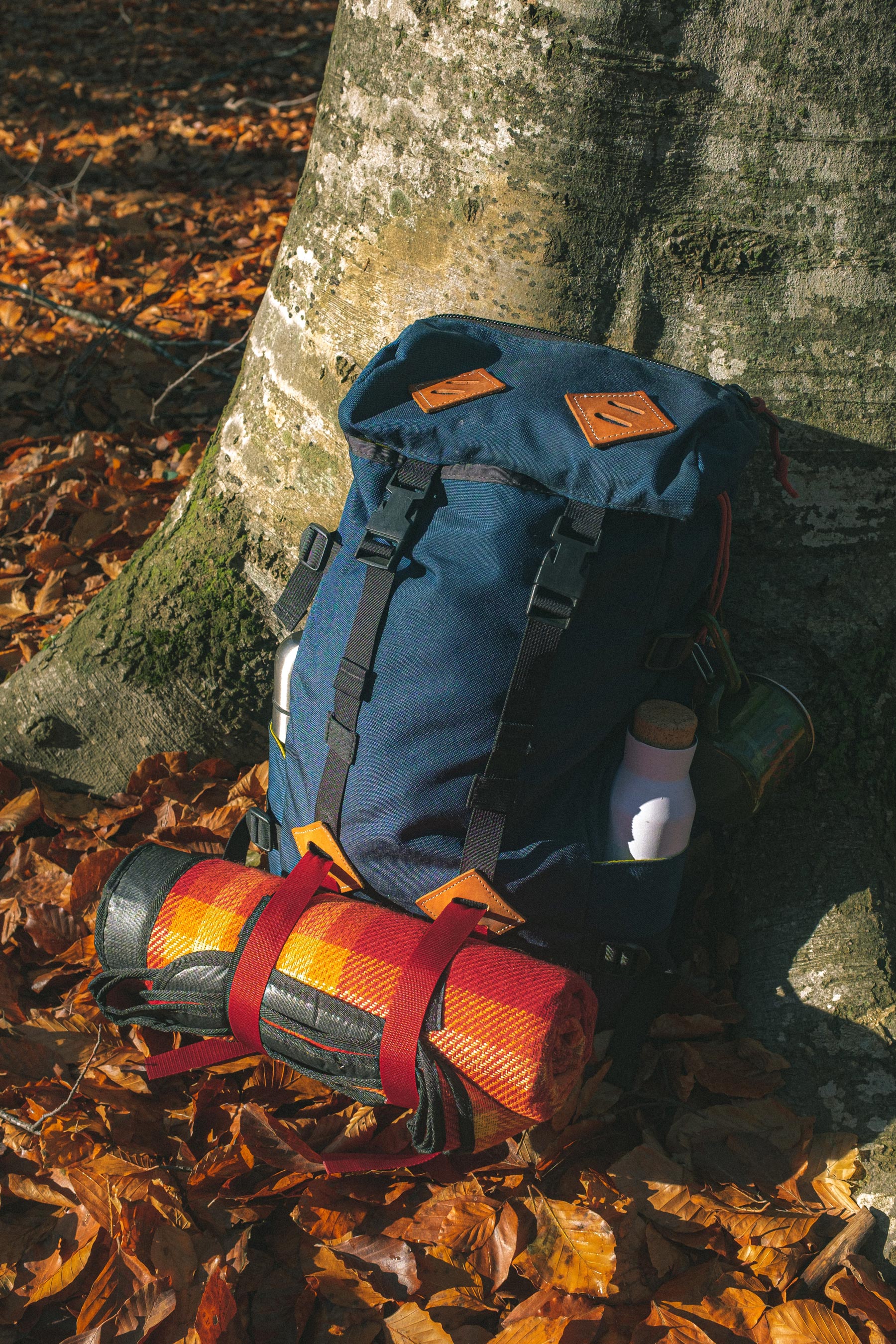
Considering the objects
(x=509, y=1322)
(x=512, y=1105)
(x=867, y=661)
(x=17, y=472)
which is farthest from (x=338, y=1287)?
(x=17, y=472)

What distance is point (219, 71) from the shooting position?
8.37 metres

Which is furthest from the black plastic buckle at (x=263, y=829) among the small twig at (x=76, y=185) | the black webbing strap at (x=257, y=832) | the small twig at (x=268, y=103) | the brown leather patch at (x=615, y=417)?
the small twig at (x=268, y=103)

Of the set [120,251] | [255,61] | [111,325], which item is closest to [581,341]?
[111,325]

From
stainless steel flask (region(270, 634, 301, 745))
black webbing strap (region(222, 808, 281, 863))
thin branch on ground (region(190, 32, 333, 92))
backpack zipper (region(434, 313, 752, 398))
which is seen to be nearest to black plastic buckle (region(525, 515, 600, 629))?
backpack zipper (region(434, 313, 752, 398))

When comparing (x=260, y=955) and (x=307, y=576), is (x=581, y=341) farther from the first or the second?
(x=260, y=955)

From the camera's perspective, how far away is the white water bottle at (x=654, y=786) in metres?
1.88

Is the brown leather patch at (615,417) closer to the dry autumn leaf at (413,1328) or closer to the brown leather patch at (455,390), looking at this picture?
the brown leather patch at (455,390)

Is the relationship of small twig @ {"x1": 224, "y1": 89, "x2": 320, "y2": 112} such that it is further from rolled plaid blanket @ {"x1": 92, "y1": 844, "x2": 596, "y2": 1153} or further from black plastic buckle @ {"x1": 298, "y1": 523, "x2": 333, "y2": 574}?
rolled plaid blanket @ {"x1": 92, "y1": 844, "x2": 596, "y2": 1153}

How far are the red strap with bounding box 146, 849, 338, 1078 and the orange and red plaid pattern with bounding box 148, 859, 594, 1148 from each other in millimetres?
21

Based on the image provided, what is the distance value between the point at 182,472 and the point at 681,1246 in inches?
120

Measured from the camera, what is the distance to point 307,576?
86.9 inches

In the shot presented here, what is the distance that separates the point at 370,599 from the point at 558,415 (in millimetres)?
490

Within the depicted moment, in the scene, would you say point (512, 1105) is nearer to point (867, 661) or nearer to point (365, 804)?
point (365, 804)

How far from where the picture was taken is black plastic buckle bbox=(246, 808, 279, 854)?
2.23m
